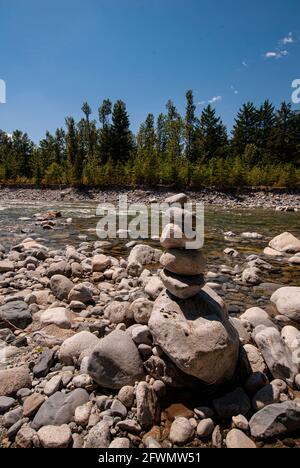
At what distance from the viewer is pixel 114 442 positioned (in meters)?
2.48

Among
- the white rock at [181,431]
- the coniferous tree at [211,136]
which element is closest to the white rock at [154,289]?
the white rock at [181,431]

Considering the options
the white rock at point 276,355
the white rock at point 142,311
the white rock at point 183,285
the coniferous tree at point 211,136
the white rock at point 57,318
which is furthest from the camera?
the coniferous tree at point 211,136

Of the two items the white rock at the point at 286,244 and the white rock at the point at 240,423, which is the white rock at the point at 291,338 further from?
the white rock at the point at 286,244

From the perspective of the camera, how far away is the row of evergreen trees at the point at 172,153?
41.7m

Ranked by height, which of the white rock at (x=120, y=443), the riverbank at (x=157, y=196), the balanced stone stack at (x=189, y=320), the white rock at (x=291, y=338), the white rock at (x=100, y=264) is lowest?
the white rock at (x=120, y=443)

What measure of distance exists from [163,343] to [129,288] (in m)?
3.34

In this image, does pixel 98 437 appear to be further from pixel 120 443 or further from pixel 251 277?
pixel 251 277

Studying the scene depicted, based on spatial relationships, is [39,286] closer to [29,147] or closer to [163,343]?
[163,343]

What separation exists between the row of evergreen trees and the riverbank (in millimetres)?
2015

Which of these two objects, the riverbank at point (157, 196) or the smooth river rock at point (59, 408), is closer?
the smooth river rock at point (59, 408)

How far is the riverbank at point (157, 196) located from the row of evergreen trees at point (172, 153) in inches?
79.3

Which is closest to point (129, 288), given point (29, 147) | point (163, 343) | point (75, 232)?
point (163, 343)

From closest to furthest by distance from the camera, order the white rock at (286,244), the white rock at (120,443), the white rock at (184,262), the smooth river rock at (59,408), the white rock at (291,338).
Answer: the white rock at (120,443)
the smooth river rock at (59,408)
the white rock at (184,262)
the white rock at (291,338)
the white rock at (286,244)
